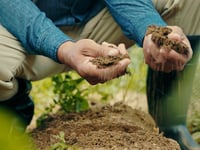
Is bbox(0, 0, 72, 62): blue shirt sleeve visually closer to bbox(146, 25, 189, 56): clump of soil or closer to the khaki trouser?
the khaki trouser

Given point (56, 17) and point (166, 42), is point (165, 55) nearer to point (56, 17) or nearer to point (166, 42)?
point (166, 42)

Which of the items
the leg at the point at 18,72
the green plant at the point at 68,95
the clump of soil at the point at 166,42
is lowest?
the green plant at the point at 68,95

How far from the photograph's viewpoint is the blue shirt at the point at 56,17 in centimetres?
154

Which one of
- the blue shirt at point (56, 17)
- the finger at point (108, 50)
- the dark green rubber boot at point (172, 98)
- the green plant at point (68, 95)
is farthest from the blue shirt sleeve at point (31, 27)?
the dark green rubber boot at point (172, 98)

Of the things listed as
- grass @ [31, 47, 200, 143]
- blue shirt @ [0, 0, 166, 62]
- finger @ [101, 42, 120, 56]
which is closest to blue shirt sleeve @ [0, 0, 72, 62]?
blue shirt @ [0, 0, 166, 62]

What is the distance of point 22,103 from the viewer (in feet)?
6.35

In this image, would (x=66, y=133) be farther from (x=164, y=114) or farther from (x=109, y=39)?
(x=164, y=114)

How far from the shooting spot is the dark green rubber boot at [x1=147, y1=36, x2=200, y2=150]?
6.65 feet

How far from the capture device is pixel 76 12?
1835mm

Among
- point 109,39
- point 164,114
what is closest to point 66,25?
point 109,39

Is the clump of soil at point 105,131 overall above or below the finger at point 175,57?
below

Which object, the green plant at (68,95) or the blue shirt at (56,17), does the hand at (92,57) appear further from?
the green plant at (68,95)

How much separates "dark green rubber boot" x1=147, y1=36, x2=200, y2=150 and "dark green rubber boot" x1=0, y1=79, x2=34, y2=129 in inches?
22.6

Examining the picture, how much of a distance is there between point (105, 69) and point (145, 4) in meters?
0.49
